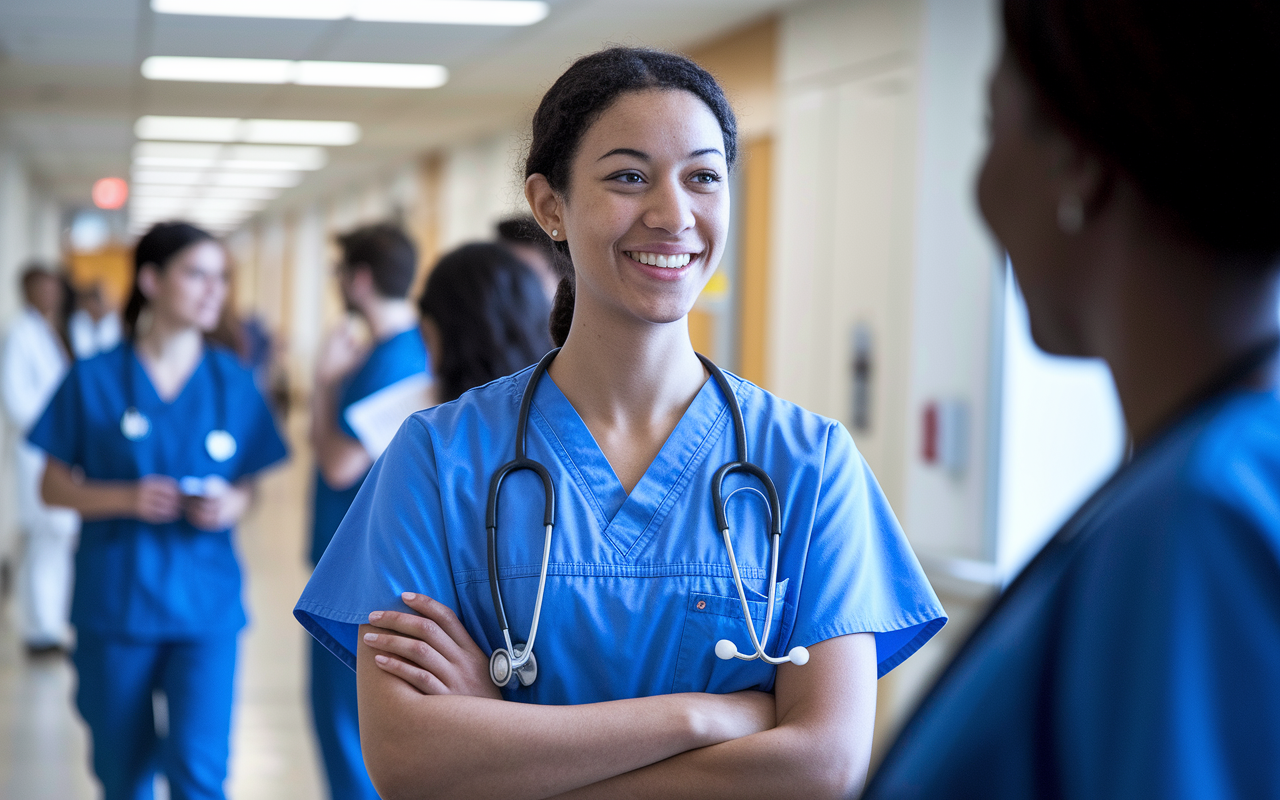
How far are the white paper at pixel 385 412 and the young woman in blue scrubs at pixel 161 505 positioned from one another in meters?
0.43

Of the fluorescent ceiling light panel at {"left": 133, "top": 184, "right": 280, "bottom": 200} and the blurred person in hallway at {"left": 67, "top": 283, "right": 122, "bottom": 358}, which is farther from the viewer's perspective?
the fluorescent ceiling light panel at {"left": 133, "top": 184, "right": 280, "bottom": 200}

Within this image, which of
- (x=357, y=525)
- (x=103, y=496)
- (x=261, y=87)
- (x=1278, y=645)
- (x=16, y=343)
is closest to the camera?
(x=1278, y=645)

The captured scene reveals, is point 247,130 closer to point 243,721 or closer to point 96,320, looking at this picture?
point 96,320

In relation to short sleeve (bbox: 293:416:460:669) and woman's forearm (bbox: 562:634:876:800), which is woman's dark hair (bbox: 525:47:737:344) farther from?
woman's forearm (bbox: 562:634:876:800)

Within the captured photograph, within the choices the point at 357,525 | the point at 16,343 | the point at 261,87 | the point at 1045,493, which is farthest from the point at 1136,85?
the point at 261,87

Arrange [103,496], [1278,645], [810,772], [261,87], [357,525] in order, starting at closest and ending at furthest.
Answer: [1278,645]
[810,772]
[357,525]
[103,496]
[261,87]

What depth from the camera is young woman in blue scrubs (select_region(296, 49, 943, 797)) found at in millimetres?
1156

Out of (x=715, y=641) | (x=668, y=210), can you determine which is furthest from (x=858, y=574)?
(x=668, y=210)

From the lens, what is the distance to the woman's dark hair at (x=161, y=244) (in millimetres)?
2775

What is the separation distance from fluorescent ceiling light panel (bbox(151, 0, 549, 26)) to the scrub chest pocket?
422cm

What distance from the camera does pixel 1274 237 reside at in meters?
0.55

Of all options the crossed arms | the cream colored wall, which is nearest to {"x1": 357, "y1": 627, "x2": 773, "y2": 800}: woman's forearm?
the crossed arms

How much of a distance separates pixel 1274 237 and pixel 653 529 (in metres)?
0.78

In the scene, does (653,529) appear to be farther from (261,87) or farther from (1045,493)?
(261,87)
